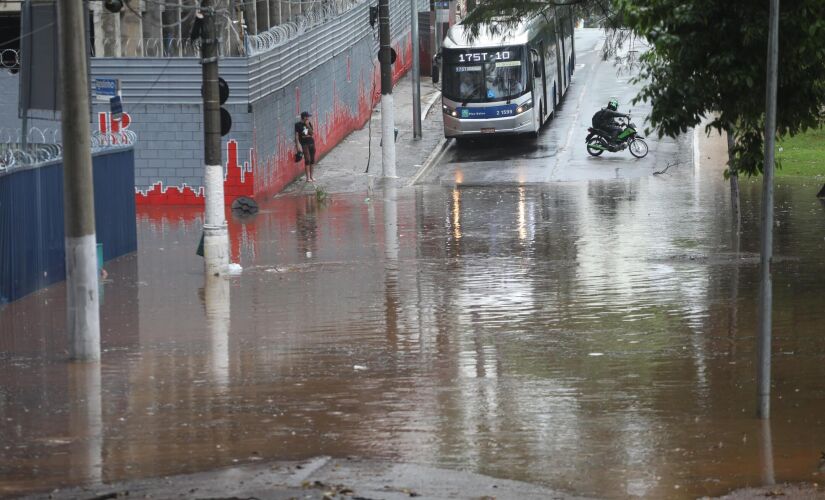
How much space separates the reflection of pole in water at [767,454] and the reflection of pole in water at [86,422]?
14.8 ft

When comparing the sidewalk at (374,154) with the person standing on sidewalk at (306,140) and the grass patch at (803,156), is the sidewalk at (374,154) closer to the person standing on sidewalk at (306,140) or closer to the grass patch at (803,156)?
the person standing on sidewalk at (306,140)

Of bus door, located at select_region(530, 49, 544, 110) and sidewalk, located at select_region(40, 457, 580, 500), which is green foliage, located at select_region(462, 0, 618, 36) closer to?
bus door, located at select_region(530, 49, 544, 110)

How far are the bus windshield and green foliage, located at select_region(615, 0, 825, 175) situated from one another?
67.2 ft

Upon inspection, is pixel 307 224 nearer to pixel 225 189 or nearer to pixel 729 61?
pixel 225 189

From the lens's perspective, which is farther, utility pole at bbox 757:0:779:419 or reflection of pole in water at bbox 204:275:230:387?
reflection of pole in water at bbox 204:275:230:387

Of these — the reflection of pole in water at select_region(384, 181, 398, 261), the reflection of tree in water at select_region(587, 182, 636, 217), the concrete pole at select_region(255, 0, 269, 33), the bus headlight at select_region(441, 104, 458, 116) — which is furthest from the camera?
the concrete pole at select_region(255, 0, 269, 33)

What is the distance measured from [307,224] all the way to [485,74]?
→ 1209cm

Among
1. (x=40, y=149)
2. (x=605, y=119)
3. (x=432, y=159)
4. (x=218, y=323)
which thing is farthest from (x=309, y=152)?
(x=218, y=323)

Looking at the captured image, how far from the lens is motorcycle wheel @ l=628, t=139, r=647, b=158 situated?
3372 cm

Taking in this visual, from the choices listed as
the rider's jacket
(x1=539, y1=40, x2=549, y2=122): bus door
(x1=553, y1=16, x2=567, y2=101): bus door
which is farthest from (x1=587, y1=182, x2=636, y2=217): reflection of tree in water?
(x1=553, y1=16, x2=567, y2=101): bus door

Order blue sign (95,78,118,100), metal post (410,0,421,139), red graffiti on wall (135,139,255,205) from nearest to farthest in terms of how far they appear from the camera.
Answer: blue sign (95,78,118,100) < red graffiti on wall (135,139,255,205) < metal post (410,0,421,139)

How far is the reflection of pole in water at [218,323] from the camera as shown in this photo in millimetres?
11984

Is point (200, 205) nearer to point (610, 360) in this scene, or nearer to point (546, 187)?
point (546, 187)

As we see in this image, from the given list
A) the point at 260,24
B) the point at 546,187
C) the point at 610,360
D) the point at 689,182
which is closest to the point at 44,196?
the point at 610,360
